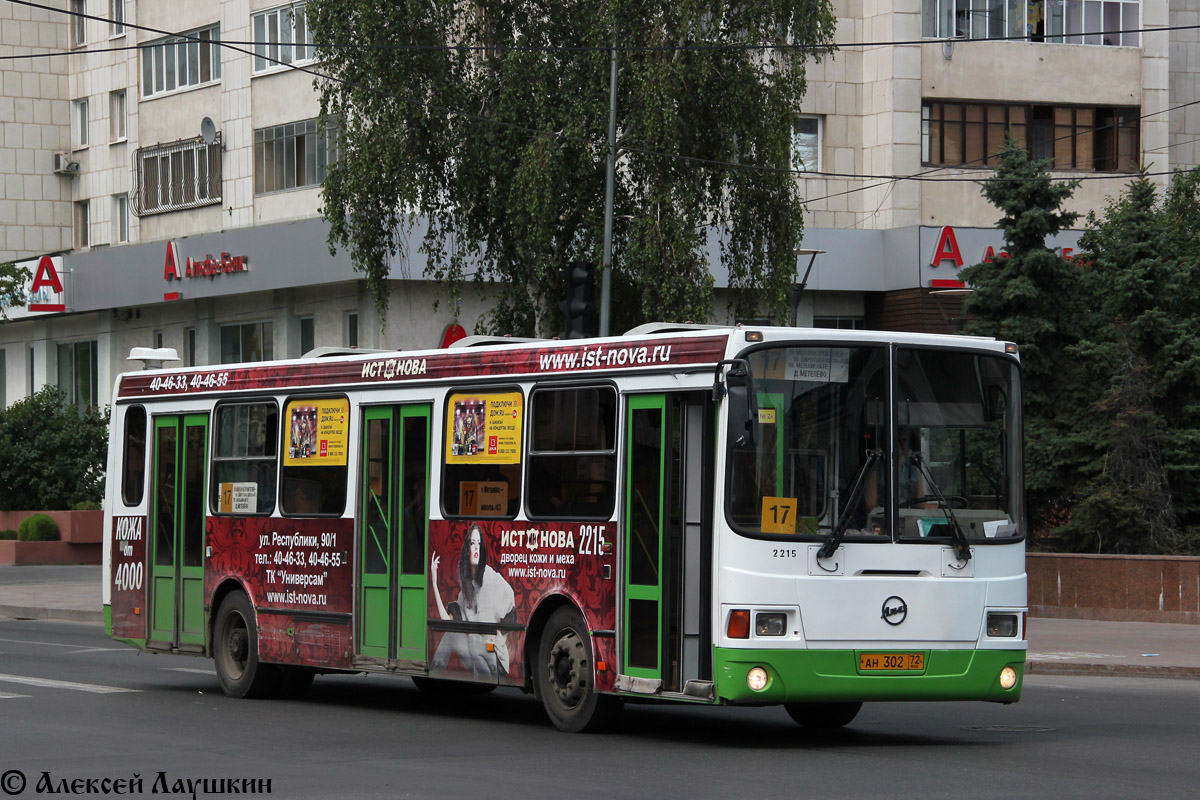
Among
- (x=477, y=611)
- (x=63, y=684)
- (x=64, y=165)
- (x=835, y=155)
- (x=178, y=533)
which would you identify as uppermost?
(x=64, y=165)

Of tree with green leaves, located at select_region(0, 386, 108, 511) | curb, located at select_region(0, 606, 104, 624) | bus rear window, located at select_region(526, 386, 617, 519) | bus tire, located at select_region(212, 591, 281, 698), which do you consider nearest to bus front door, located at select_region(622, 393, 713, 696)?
bus rear window, located at select_region(526, 386, 617, 519)

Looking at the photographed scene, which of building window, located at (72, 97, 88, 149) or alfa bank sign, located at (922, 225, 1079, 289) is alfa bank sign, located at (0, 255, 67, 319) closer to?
building window, located at (72, 97, 88, 149)

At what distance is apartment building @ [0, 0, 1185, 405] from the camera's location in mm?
43562

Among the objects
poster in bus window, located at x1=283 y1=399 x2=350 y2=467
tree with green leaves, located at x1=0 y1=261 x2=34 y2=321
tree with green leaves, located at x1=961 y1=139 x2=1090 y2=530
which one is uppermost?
tree with green leaves, located at x1=0 y1=261 x2=34 y2=321

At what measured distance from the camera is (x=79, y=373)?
170 ft

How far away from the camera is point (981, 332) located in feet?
94.0

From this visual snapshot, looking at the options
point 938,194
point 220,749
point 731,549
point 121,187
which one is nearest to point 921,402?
point 731,549

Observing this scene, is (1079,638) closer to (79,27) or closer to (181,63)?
(181,63)

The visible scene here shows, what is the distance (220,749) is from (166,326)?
37.4 meters

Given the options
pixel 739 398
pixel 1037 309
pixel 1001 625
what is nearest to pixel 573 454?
pixel 739 398

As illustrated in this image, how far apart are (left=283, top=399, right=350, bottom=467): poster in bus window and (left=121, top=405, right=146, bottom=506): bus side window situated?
7.44ft

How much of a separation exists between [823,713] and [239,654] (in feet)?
17.1

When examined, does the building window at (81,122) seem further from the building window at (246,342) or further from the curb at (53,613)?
the curb at (53,613)

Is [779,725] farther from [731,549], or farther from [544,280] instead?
[544,280]
